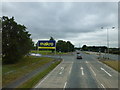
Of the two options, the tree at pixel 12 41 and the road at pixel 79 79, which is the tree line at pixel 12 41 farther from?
the road at pixel 79 79

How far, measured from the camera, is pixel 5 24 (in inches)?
1443

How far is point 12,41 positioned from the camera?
34.9 m

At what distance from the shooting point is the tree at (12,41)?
115ft

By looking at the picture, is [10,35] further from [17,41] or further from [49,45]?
[49,45]

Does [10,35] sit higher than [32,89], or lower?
higher

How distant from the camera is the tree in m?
35.1

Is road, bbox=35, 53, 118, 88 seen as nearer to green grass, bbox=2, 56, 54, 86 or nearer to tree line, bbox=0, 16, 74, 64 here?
green grass, bbox=2, 56, 54, 86

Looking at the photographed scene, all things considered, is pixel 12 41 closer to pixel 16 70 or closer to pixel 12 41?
pixel 12 41

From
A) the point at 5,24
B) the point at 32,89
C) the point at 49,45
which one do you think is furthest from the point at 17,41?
the point at 49,45

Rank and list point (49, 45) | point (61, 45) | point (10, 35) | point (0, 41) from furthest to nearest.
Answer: point (61, 45)
point (49, 45)
point (10, 35)
point (0, 41)

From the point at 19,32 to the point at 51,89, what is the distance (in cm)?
2530

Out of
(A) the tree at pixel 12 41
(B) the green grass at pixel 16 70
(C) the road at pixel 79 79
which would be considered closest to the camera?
(C) the road at pixel 79 79

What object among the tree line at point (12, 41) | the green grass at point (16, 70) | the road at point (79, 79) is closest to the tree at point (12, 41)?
the tree line at point (12, 41)

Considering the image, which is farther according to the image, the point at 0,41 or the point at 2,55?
the point at 2,55
